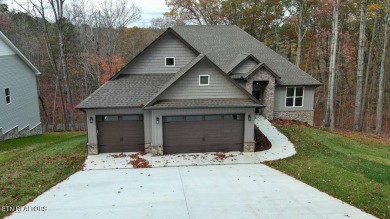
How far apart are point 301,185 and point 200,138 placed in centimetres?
546

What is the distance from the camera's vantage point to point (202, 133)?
46.7 feet

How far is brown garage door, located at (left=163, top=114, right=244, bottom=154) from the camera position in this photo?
46.1 feet

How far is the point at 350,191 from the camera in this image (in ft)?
31.0

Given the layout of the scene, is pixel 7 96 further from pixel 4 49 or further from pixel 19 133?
pixel 4 49

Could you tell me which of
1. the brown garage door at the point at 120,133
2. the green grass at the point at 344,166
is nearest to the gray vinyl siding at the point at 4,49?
the brown garage door at the point at 120,133

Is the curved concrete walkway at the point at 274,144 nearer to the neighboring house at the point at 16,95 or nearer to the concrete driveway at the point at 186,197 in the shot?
the concrete driveway at the point at 186,197

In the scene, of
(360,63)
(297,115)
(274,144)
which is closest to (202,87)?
(274,144)

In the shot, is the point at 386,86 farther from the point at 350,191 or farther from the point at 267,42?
the point at 350,191

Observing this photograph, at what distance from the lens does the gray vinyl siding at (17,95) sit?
19531 mm

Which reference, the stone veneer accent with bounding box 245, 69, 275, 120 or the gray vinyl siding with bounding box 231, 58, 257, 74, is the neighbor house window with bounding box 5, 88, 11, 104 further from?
the stone veneer accent with bounding box 245, 69, 275, 120

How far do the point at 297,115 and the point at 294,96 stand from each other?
4.64 feet

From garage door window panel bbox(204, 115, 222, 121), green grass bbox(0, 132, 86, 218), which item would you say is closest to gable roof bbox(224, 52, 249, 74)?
garage door window panel bbox(204, 115, 222, 121)

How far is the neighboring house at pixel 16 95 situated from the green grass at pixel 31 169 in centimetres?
325

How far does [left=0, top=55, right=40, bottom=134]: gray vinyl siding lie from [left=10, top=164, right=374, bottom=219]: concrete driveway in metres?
11.7
